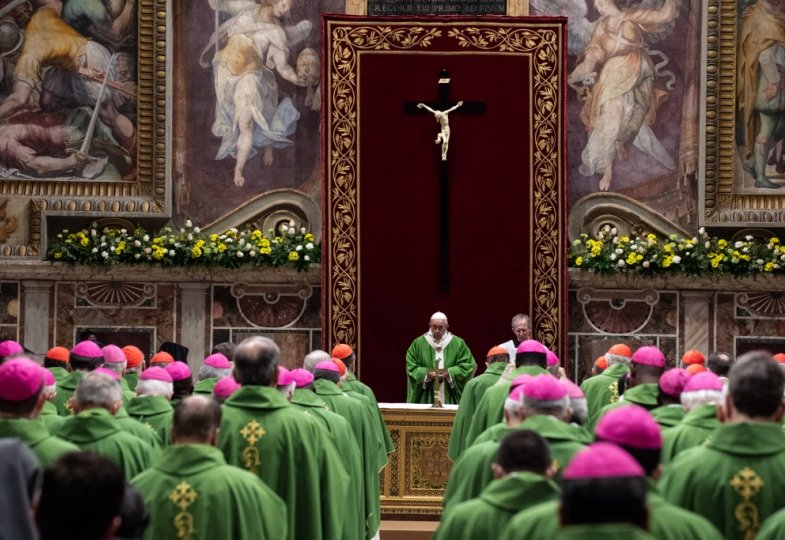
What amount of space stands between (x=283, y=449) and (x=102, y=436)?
2.96 ft

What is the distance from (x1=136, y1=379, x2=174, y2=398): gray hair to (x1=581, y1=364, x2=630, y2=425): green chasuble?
3717 mm

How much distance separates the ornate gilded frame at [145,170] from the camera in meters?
16.2

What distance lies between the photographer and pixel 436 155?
52.6ft

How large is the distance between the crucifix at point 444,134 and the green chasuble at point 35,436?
10696 mm

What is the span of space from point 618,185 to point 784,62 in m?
2.52

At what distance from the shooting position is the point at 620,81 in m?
16.6

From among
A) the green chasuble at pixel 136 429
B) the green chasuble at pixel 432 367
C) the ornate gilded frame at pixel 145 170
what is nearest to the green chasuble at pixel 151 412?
the green chasuble at pixel 136 429

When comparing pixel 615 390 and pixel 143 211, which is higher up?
pixel 143 211

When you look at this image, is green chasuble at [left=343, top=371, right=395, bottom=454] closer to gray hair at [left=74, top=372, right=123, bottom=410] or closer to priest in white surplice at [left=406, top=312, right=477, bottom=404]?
priest in white surplice at [left=406, top=312, right=477, bottom=404]

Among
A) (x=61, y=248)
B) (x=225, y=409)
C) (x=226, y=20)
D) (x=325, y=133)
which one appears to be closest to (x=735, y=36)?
(x=325, y=133)

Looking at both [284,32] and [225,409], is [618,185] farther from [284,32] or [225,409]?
[225,409]

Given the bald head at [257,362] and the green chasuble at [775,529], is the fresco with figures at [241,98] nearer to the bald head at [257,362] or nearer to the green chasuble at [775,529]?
the bald head at [257,362]

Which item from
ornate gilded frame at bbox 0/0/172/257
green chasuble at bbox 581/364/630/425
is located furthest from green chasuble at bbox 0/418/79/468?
ornate gilded frame at bbox 0/0/172/257

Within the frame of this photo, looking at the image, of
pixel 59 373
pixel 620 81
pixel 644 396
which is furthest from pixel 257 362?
pixel 620 81
